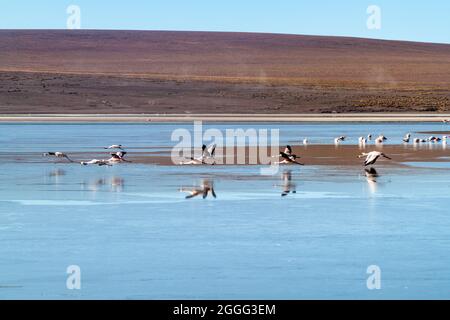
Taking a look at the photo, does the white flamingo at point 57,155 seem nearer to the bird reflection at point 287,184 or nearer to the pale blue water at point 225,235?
the pale blue water at point 225,235

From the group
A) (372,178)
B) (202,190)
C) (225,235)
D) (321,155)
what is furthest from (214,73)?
(225,235)

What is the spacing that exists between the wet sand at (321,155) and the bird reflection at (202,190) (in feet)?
14.3

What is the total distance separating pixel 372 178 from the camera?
16.9m

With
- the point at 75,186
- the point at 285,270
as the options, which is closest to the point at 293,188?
the point at 75,186

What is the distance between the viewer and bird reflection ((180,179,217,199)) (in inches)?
572

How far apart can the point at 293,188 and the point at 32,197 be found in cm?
372

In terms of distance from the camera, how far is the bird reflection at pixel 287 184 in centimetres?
1499

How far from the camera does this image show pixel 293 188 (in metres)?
15.4

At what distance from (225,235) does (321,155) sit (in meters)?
12.1

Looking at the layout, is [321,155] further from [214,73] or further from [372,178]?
[214,73]

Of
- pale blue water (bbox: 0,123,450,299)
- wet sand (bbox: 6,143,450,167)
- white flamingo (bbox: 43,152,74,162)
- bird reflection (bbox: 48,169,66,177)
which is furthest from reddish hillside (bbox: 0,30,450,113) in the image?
pale blue water (bbox: 0,123,450,299)

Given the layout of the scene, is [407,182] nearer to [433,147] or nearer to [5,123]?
[433,147]

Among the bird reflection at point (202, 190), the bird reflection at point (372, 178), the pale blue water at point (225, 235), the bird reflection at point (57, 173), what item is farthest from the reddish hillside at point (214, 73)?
the pale blue water at point (225, 235)

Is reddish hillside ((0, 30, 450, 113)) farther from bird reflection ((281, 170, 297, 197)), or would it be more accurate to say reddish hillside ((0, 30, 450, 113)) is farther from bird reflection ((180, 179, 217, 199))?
bird reflection ((180, 179, 217, 199))
